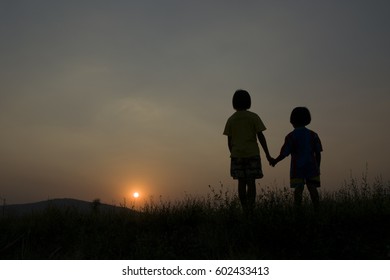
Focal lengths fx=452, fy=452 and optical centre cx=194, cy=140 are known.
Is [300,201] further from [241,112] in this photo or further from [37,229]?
[37,229]

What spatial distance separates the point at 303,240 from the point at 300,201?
5.19 feet

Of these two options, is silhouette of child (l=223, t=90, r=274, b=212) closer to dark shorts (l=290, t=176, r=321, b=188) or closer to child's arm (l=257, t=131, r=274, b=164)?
child's arm (l=257, t=131, r=274, b=164)

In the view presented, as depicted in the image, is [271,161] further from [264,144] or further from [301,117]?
[301,117]

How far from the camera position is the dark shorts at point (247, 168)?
7.39m

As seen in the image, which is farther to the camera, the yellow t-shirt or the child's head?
the child's head

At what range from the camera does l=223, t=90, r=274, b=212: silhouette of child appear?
7.42 metres

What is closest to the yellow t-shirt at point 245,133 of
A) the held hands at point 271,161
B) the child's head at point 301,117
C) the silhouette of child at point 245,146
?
the silhouette of child at point 245,146

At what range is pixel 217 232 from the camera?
6.35 m

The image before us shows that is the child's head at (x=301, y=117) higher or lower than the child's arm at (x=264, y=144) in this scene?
higher

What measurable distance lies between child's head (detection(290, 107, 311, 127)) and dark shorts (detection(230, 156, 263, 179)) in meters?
1.04

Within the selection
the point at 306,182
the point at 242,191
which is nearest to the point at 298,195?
the point at 306,182

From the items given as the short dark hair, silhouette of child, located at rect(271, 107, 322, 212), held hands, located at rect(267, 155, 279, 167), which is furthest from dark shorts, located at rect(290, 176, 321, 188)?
the short dark hair

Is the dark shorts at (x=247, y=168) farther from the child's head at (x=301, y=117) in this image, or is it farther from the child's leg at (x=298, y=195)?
the child's head at (x=301, y=117)

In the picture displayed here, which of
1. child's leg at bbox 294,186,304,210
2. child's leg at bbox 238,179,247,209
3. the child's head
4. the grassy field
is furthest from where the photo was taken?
the child's head
